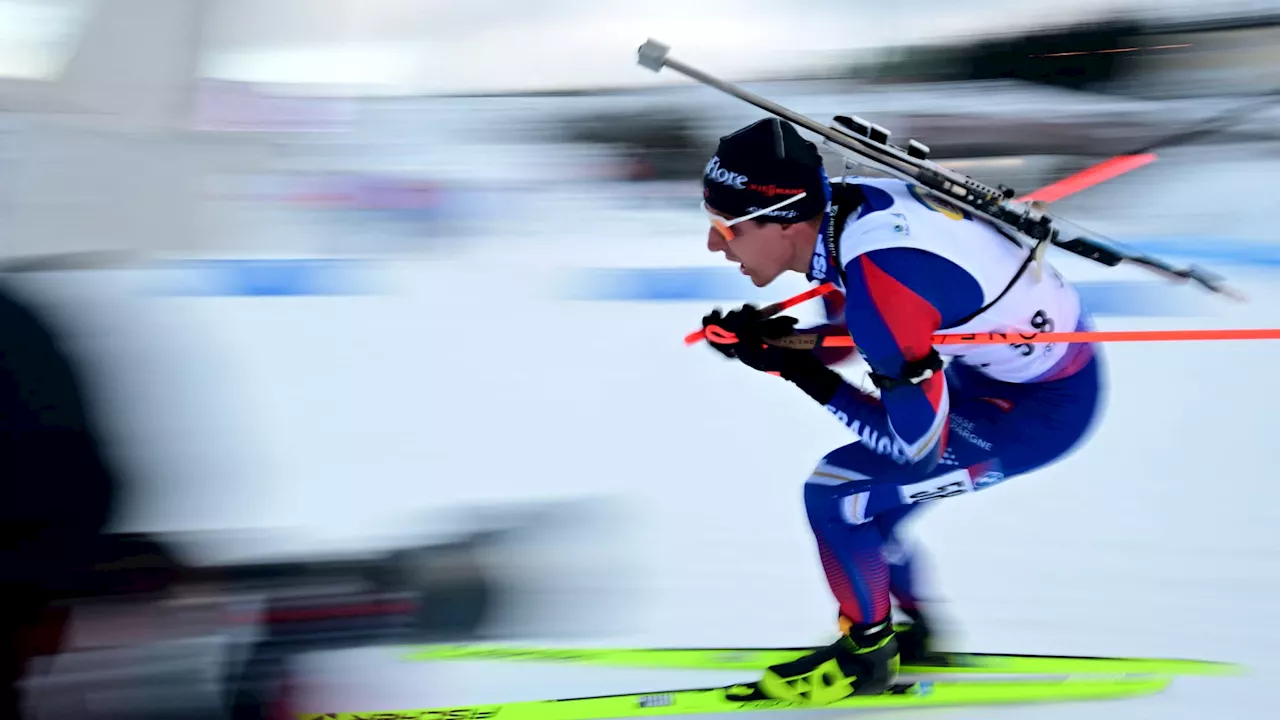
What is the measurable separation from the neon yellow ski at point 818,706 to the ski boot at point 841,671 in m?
0.03

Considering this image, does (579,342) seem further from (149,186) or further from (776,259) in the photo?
(149,186)

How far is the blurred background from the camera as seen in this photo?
168 cm

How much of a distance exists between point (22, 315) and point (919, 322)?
1.36 metres

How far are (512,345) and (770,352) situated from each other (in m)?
1.60

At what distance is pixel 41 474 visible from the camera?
1254mm

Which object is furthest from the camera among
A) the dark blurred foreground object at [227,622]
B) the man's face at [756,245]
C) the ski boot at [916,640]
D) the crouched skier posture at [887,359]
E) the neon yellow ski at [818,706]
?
the ski boot at [916,640]

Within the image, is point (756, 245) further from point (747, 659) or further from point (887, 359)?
point (747, 659)

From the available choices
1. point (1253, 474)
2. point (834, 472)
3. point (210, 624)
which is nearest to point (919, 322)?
point (834, 472)

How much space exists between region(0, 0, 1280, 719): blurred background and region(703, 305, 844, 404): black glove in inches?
20.9

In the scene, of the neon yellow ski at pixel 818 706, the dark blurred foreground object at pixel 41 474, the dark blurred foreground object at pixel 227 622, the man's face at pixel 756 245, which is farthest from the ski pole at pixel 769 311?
the dark blurred foreground object at pixel 41 474

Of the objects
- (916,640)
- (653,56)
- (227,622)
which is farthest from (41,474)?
(916,640)

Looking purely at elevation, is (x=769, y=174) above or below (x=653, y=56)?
below

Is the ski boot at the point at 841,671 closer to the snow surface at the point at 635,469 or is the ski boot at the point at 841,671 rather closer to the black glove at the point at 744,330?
the snow surface at the point at 635,469

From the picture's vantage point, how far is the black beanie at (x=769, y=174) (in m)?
2.00
